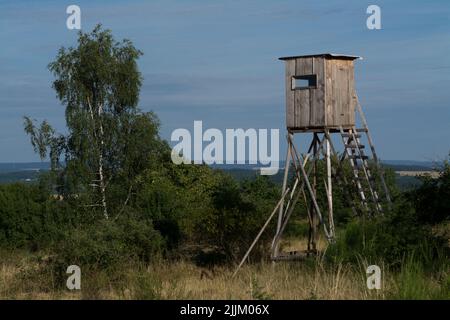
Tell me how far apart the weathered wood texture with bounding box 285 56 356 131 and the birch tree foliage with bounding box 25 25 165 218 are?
38.2ft

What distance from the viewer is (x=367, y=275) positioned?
11.2 metres

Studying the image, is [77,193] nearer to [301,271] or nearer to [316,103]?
[316,103]

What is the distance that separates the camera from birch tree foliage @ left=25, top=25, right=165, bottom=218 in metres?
32.0

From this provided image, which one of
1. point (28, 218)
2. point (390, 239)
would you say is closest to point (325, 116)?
point (390, 239)

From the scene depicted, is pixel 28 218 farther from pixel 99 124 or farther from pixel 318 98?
pixel 318 98

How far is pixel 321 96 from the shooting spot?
21.9 meters

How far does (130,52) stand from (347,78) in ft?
42.6

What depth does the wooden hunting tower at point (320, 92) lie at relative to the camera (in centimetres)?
2183

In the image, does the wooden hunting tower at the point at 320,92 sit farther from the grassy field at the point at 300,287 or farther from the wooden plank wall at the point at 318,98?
the grassy field at the point at 300,287

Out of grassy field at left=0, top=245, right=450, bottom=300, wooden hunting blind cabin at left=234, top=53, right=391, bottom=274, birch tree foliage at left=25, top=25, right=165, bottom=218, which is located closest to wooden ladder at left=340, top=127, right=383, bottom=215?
wooden hunting blind cabin at left=234, top=53, right=391, bottom=274

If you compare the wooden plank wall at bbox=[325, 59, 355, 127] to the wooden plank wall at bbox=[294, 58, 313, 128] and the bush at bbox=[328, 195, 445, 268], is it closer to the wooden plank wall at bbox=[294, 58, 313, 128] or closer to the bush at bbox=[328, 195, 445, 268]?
the wooden plank wall at bbox=[294, 58, 313, 128]

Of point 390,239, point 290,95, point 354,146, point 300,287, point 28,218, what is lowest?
point 28,218

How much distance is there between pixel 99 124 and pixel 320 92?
13.2 meters
